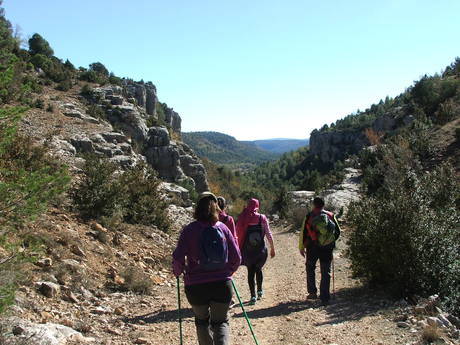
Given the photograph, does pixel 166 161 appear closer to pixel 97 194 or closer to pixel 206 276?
pixel 97 194

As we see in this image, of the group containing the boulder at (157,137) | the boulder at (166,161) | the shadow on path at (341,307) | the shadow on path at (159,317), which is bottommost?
the shadow on path at (341,307)

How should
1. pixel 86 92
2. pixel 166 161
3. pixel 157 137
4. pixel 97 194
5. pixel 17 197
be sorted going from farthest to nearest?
pixel 157 137
pixel 166 161
pixel 86 92
pixel 97 194
pixel 17 197

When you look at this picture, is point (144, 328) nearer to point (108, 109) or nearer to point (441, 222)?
point (441, 222)

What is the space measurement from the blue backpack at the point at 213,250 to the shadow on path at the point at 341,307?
314 centimetres

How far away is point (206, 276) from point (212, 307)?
→ 34cm

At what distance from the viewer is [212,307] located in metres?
4.21

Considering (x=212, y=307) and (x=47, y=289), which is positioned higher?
(x=212, y=307)

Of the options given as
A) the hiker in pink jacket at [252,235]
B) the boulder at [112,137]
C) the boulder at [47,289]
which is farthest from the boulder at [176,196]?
the boulder at [47,289]

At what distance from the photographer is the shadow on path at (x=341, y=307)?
6.95 m

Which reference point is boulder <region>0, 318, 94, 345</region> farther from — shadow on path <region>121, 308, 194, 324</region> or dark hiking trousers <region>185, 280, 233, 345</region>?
dark hiking trousers <region>185, 280, 233, 345</region>

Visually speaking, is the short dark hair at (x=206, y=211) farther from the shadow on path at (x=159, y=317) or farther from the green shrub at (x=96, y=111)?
the green shrub at (x=96, y=111)

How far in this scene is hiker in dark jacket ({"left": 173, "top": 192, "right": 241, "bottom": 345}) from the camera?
417 cm

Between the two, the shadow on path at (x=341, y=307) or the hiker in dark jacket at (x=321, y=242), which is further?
the hiker in dark jacket at (x=321, y=242)

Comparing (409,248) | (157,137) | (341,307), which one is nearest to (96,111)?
(157,137)
